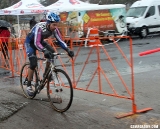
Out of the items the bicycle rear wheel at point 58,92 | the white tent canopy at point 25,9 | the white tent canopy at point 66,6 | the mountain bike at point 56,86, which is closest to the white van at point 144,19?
the white tent canopy at point 66,6

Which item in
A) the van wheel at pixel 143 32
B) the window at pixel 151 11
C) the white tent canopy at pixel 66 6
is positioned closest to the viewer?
the white tent canopy at pixel 66 6

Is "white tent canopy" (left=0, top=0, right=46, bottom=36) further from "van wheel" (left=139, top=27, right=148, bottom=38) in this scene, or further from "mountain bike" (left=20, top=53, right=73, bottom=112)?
"mountain bike" (left=20, top=53, right=73, bottom=112)

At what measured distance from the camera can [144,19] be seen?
23094mm

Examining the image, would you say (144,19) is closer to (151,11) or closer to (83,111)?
(151,11)

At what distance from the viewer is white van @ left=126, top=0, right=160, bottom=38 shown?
23.0m

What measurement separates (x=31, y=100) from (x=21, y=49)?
123 inches

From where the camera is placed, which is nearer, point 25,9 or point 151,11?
point 25,9

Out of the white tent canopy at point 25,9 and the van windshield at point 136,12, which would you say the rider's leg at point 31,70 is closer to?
the white tent canopy at point 25,9

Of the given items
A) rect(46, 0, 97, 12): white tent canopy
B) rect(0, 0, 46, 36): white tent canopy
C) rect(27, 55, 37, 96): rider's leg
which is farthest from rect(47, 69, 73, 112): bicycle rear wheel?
rect(46, 0, 97, 12): white tent canopy

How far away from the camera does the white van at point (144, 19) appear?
2305 cm

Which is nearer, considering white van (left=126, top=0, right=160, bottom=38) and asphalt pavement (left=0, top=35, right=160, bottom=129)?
asphalt pavement (left=0, top=35, right=160, bottom=129)

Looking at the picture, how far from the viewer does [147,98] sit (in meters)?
6.62

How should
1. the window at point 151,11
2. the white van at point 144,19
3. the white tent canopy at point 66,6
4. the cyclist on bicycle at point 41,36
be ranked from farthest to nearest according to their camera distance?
the window at point 151,11, the white van at point 144,19, the white tent canopy at point 66,6, the cyclist on bicycle at point 41,36

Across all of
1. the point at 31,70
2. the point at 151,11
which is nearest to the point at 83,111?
the point at 31,70
